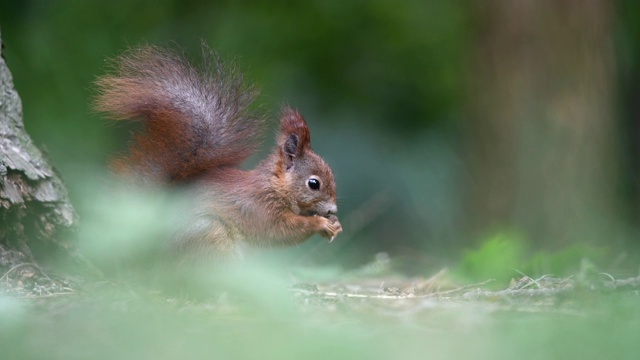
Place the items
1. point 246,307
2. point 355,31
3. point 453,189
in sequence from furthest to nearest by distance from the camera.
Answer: point 355,31 → point 453,189 → point 246,307

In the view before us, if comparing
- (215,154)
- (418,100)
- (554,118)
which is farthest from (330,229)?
(418,100)

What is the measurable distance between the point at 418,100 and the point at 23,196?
327cm

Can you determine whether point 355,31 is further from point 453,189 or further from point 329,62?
point 453,189

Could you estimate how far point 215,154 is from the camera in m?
2.89

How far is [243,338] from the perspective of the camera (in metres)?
1.22

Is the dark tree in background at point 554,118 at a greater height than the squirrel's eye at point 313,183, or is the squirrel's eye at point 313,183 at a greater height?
the dark tree in background at point 554,118

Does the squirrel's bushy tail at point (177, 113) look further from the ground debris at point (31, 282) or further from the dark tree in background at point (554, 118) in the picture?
the dark tree in background at point (554, 118)

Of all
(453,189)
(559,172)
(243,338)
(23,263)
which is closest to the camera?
(243,338)

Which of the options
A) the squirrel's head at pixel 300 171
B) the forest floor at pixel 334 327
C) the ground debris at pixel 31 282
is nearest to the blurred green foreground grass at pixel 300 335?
the forest floor at pixel 334 327

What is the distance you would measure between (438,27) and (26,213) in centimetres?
342

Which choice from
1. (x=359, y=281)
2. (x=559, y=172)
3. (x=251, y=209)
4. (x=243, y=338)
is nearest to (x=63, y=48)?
(x=251, y=209)

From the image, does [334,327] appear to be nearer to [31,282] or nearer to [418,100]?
[31,282]

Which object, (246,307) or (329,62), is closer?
(246,307)

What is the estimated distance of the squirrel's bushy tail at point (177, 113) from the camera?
2697 mm
